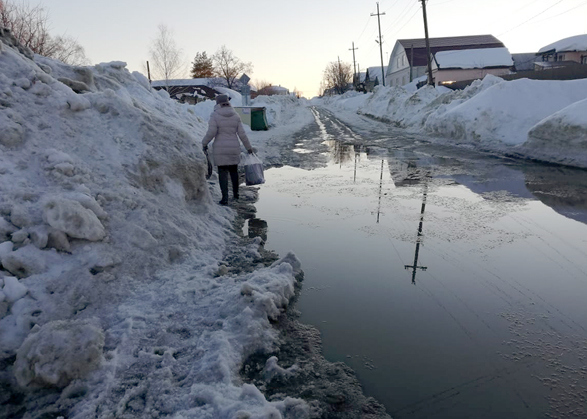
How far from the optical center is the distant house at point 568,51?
43881mm

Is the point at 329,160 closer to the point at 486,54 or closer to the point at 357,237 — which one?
the point at 357,237

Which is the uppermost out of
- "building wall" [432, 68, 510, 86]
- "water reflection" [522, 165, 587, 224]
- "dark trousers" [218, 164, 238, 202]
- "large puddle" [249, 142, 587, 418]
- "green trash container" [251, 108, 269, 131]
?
"building wall" [432, 68, 510, 86]

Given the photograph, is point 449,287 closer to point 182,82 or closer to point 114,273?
point 114,273

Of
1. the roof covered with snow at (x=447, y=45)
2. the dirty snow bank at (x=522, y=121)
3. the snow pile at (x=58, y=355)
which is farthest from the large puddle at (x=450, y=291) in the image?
the roof covered with snow at (x=447, y=45)

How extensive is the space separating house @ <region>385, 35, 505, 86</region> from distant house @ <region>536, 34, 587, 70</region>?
842 centimetres

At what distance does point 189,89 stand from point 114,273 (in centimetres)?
4981

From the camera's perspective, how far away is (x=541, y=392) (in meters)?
2.28

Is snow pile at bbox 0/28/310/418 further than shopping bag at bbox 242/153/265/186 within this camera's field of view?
No

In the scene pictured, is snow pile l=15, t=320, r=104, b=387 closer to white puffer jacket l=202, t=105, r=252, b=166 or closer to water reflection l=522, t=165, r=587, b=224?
white puffer jacket l=202, t=105, r=252, b=166

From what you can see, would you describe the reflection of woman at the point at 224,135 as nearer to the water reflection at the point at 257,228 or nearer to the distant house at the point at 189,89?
the water reflection at the point at 257,228

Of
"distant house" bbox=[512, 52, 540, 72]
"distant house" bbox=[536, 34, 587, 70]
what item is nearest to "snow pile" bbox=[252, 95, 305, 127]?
"distant house" bbox=[536, 34, 587, 70]

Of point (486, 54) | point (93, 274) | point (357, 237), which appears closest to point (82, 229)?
point (93, 274)

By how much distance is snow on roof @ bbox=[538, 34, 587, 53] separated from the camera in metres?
44.2

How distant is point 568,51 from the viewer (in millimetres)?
44781
